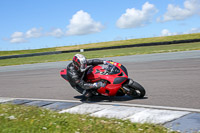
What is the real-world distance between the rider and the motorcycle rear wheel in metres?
0.76

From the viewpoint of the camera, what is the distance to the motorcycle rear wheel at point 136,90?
7120 mm

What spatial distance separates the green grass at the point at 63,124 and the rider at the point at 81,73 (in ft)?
4.62

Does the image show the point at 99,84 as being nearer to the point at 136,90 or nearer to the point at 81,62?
the point at 81,62

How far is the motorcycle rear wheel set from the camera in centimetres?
712

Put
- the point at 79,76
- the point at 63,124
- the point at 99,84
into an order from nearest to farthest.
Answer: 1. the point at 63,124
2. the point at 99,84
3. the point at 79,76

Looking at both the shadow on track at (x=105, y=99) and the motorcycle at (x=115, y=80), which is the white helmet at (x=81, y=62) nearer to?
the motorcycle at (x=115, y=80)

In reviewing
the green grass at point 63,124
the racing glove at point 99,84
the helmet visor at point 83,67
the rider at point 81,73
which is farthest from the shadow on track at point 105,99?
the green grass at point 63,124

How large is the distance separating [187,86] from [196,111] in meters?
2.94

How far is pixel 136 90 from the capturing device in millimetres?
7410

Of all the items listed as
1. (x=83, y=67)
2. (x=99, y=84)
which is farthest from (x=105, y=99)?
(x=83, y=67)

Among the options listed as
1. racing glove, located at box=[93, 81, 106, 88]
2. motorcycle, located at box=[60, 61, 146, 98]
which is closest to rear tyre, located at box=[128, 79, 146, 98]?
motorcycle, located at box=[60, 61, 146, 98]

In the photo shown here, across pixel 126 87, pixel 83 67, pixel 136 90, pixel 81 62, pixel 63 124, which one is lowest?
pixel 63 124

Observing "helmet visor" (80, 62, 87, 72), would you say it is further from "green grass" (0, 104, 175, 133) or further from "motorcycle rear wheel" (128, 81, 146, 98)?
"green grass" (0, 104, 175, 133)

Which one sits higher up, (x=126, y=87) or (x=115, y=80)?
(x=115, y=80)
